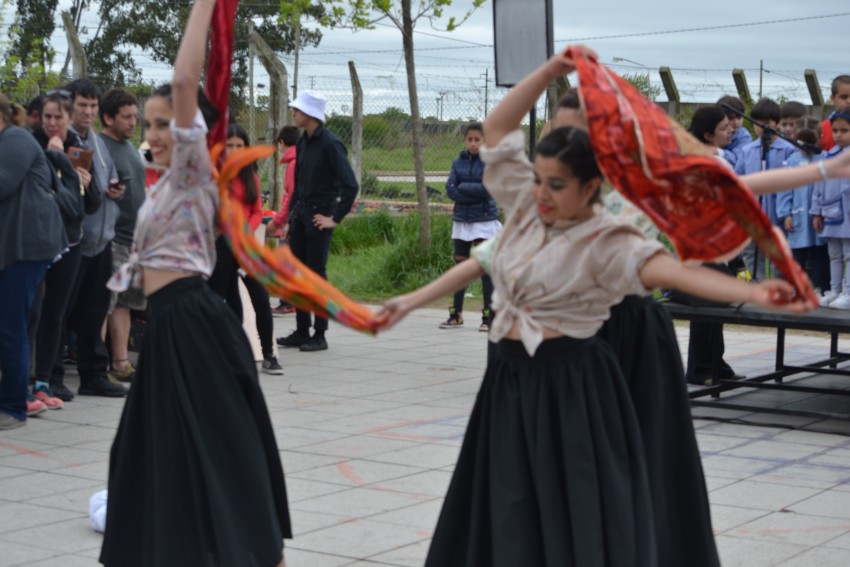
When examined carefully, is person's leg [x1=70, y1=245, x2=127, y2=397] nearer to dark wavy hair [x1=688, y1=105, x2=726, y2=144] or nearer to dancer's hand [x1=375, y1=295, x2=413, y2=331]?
dark wavy hair [x1=688, y1=105, x2=726, y2=144]

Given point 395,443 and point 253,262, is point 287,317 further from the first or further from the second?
point 253,262

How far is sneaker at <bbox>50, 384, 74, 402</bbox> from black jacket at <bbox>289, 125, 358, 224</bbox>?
281 centimetres

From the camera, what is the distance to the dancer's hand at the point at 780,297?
3062 mm

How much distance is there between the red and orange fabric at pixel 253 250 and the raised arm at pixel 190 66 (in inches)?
7.0

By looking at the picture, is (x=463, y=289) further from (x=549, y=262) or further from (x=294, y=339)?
(x=549, y=262)

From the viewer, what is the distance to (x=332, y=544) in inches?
208

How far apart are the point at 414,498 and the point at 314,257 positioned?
184 inches

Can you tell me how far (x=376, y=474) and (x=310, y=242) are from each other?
13.9ft

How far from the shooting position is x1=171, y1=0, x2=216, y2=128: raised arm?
3.99 meters

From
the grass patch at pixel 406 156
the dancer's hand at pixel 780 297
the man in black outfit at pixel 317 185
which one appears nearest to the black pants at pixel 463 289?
the man in black outfit at pixel 317 185

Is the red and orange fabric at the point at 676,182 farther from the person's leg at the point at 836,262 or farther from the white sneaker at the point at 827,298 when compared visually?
the person's leg at the point at 836,262

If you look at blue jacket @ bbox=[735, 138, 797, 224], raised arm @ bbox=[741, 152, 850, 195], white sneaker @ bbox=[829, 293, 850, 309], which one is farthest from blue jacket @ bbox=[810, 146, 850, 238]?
raised arm @ bbox=[741, 152, 850, 195]

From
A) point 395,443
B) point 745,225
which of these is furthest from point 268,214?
point 745,225

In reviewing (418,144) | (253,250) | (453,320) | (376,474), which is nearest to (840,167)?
(253,250)
